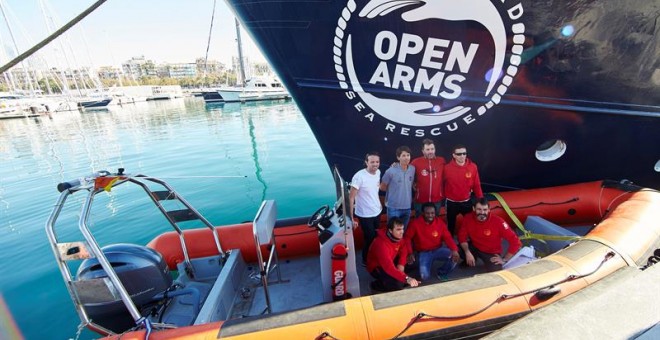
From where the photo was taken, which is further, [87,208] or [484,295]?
[87,208]

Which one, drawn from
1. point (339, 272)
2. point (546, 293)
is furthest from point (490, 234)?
point (339, 272)

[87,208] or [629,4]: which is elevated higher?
[629,4]

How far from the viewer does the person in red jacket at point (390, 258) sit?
301 centimetres

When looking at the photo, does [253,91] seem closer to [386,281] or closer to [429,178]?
[429,178]

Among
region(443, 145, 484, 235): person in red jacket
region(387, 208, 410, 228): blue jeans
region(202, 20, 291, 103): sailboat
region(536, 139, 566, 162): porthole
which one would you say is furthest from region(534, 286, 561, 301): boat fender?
region(202, 20, 291, 103): sailboat

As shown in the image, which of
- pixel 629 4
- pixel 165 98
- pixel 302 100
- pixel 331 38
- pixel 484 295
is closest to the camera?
pixel 484 295

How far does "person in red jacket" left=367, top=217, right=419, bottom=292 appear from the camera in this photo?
301cm

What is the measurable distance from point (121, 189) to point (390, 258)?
8.47m

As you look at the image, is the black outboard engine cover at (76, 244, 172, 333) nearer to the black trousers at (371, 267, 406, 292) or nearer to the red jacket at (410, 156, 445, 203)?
the black trousers at (371, 267, 406, 292)

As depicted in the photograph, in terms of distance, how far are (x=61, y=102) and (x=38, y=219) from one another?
46.5 metres

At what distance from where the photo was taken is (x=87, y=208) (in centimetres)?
248

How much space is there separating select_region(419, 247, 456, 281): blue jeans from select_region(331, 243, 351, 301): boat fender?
942 millimetres

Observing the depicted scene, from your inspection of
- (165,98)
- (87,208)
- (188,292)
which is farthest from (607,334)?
(165,98)

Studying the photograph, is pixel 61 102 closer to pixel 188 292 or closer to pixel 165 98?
pixel 165 98
